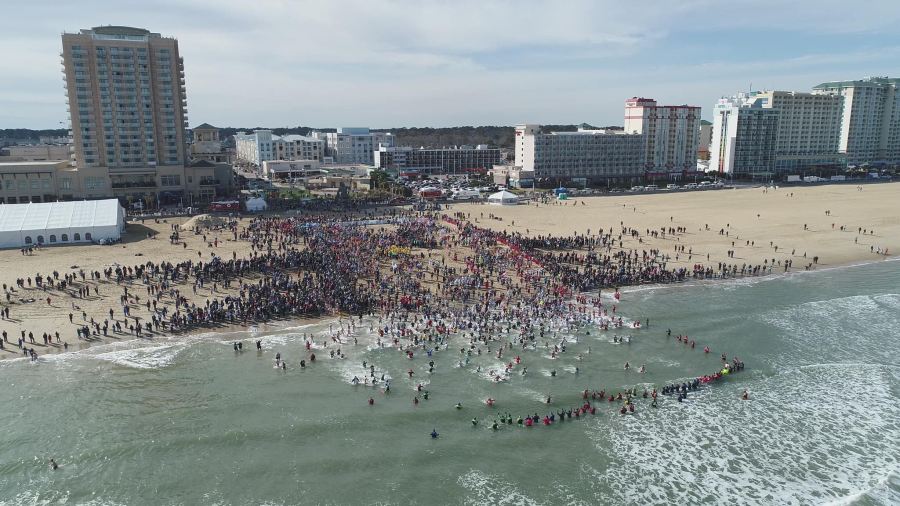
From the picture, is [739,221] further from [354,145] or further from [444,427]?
[354,145]

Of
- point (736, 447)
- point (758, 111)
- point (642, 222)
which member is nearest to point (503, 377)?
point (736, 447)

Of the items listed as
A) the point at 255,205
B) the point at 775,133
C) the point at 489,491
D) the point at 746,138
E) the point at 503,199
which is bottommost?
the point at 489,491

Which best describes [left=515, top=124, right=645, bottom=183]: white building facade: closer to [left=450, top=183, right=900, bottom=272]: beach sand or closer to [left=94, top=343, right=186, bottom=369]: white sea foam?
[left=450, top=183, right=900, bottom=272]: beach sand

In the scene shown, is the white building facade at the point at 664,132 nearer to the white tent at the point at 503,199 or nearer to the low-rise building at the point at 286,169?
the white tent at the point at 503,199

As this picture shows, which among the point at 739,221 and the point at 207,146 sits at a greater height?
the point at 207,146

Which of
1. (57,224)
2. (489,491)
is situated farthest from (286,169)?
(489,491)
